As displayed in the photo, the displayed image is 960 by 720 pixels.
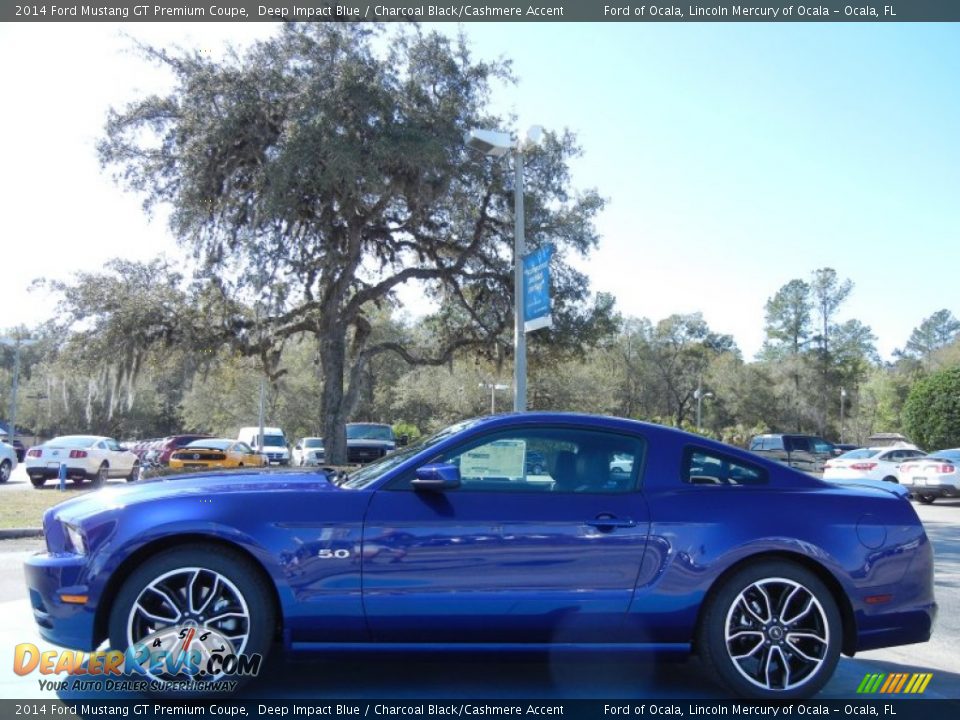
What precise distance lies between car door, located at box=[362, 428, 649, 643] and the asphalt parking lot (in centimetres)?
18

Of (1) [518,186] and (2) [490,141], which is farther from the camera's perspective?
(1) [518,186]

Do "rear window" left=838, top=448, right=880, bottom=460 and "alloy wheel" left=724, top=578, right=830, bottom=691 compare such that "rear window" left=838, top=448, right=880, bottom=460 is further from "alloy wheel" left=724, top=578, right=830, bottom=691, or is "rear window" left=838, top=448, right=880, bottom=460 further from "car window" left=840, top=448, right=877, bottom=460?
"alloy wheel" left=724, top=578, right=830, bottom=691

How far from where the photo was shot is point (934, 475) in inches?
774

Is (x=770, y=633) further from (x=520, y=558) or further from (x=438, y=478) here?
(x=438, y=478)

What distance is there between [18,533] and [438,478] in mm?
9686

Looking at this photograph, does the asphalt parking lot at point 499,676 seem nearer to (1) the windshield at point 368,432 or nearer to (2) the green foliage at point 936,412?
(1) the windshield at point 368,432

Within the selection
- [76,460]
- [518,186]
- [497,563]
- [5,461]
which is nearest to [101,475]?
[76,460]

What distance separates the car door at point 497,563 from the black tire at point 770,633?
0.55 metres

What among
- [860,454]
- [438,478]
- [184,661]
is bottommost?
[860,454]

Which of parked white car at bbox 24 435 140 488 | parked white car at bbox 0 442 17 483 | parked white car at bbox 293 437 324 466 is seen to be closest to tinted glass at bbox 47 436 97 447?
parked white car at bbox 24 435 140 488

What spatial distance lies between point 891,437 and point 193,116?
30.5 metres

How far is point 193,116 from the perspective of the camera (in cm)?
1673

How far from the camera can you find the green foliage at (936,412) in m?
32.6

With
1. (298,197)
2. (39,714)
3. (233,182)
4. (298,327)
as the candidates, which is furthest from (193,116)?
(39,714)
